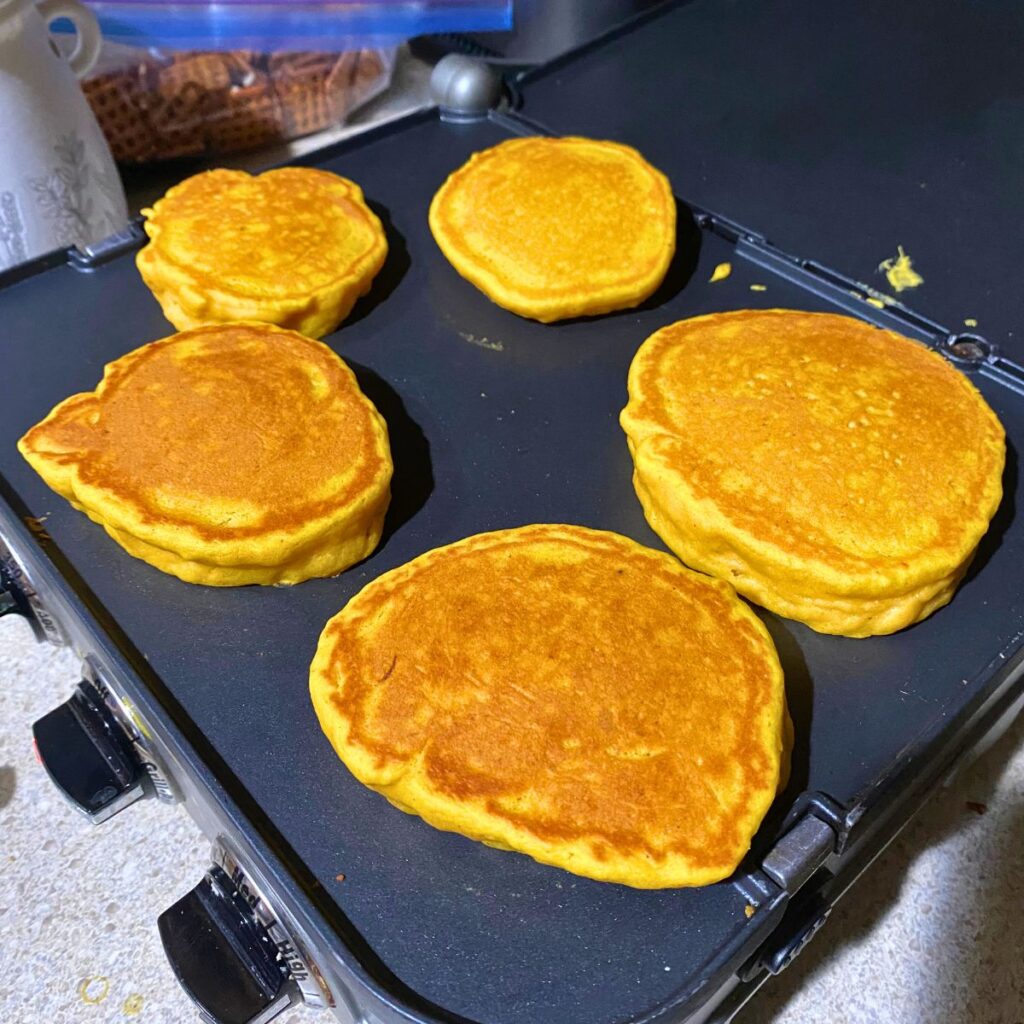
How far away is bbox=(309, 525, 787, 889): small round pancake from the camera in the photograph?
2.37 feet

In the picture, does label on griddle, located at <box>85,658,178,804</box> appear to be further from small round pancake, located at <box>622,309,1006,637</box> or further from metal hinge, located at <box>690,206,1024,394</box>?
metal hinge, located at <box>690,206,1024,394</box>

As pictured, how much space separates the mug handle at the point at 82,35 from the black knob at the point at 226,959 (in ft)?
4.08

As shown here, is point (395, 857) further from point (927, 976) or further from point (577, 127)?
point (577, 127)

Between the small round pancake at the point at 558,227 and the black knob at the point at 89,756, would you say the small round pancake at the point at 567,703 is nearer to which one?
the black knob at the point at 89,756

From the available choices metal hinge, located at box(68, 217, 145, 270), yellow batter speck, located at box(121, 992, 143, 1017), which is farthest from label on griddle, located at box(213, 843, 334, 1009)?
metal hinge, located at box(68, 217, 145, 270)

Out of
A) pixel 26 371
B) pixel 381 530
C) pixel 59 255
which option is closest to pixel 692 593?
pixel 381 530

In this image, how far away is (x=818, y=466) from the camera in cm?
93

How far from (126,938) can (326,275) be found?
78 centimetres

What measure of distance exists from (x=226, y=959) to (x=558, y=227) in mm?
910

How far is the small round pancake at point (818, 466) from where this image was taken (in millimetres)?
884

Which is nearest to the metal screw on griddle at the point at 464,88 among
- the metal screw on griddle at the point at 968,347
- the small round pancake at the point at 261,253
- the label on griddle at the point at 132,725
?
the small round pancake at the point at 261,253

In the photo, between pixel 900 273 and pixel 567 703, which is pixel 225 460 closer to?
pixel 567 703

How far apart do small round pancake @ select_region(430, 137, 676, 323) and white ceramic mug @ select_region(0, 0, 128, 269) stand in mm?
557

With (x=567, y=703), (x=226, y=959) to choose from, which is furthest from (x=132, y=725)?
(x=567, y=703)
